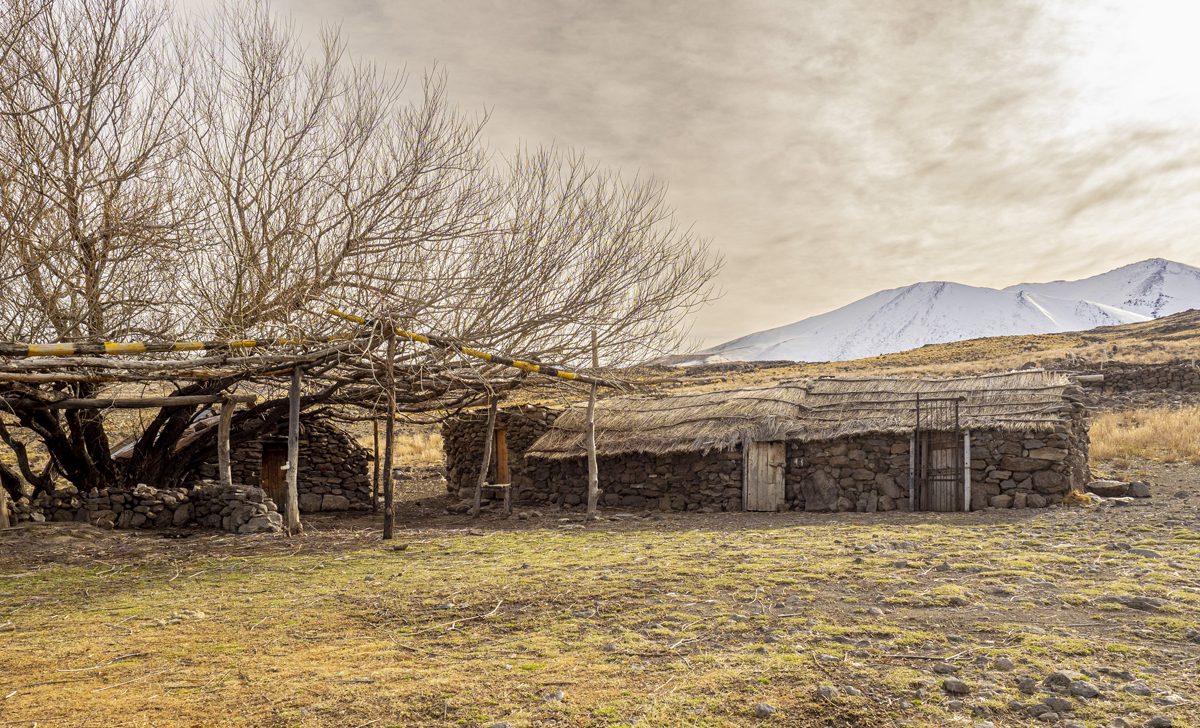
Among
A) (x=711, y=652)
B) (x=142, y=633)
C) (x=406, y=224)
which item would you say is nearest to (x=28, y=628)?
(x=142, y=633)

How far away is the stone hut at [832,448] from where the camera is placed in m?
12.5

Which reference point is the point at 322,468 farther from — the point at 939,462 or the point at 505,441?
the point at 939,462

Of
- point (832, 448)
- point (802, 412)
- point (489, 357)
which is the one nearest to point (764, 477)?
point (832, 448)

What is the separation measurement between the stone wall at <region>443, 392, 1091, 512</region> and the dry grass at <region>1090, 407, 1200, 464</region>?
311cm

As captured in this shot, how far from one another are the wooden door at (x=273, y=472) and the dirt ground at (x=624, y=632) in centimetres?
749

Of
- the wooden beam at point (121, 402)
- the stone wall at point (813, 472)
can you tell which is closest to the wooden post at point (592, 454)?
the stone wall at point (813, 472)

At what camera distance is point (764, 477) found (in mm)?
14055

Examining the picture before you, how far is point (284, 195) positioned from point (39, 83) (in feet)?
9.03

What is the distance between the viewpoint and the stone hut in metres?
12.5

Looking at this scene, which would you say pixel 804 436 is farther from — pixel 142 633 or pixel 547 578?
pixel 142 633

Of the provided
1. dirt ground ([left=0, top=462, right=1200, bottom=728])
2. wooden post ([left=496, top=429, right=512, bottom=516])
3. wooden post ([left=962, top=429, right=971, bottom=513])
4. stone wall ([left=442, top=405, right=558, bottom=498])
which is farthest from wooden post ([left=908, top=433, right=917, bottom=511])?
wooden post ([left=496, top=429, right=512, bottom=516])

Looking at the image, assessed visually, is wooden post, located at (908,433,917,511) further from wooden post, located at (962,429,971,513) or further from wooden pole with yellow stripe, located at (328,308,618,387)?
wooden pole with yellow stripe, located at (328,308,618,387)

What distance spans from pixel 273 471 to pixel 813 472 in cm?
1236

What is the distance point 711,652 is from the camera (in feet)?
14.4
